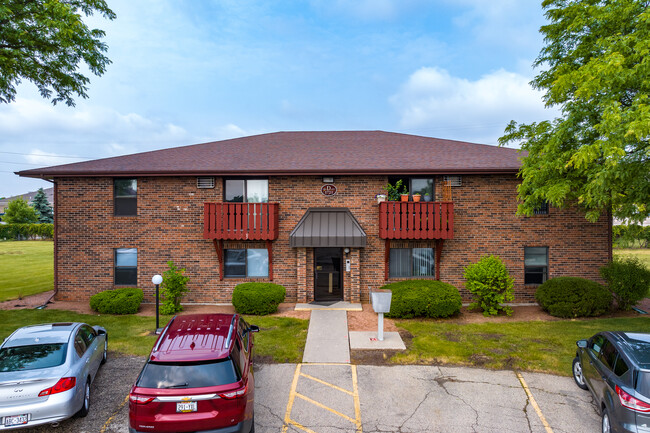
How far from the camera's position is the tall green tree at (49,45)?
440 inches

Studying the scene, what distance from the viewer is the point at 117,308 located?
39.5ft

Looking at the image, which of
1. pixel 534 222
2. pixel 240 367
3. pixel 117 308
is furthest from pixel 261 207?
pixel 534 222

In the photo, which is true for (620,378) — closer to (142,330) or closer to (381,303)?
(381,303)

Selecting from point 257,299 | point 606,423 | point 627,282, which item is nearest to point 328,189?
point 257,299

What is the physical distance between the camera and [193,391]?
4805mm

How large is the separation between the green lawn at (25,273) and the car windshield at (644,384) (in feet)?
66.0

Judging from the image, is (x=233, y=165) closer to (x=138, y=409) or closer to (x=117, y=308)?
(x=117, y=308)

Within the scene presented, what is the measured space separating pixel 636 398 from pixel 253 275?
1150 cm

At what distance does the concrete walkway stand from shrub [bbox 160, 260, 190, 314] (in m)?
4.82

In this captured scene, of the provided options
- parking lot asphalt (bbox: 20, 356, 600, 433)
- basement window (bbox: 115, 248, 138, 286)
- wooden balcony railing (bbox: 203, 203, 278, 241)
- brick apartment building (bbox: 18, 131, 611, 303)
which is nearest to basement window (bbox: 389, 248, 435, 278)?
brick apartment building (bbox: 18, 131, 611, 303)

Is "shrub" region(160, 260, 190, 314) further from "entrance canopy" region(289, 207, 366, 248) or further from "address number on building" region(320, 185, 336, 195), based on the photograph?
"address number on building" region(320, 185, 336, 195)

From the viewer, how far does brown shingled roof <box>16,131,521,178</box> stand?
42.8ft

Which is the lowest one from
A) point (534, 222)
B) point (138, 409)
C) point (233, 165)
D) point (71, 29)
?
point (138, 409)

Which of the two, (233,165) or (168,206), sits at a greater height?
(233,165)
